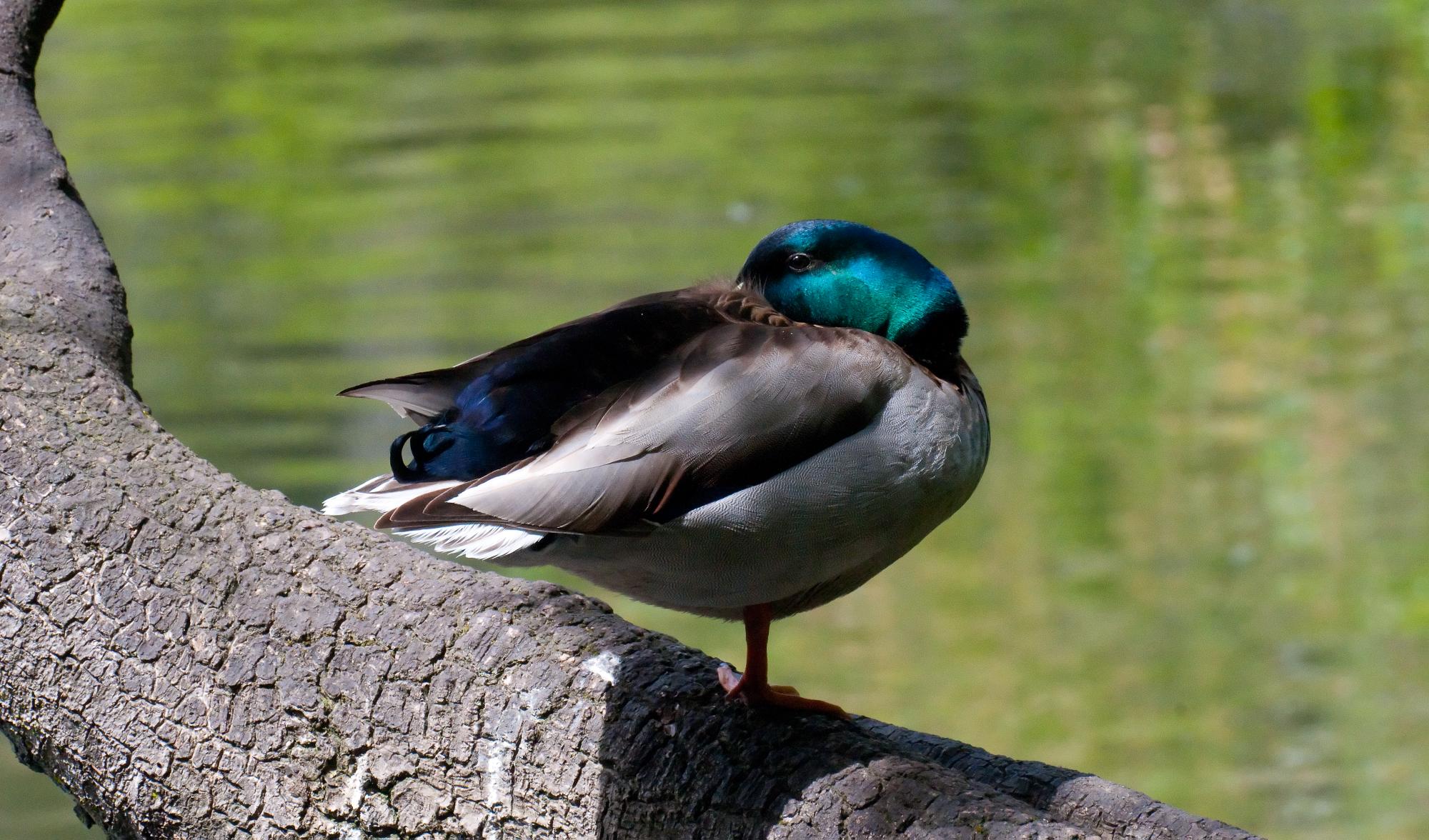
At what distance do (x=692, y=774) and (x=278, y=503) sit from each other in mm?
764

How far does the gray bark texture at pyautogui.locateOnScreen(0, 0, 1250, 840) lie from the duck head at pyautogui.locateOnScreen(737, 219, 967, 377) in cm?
49

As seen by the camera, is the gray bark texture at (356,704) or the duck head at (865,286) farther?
the duck head at (865,286)

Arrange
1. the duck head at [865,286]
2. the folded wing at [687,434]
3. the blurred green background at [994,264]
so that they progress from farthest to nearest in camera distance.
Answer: the blurred green background at [994,264], the duck head at [865,286], the folded wing at [687,434]

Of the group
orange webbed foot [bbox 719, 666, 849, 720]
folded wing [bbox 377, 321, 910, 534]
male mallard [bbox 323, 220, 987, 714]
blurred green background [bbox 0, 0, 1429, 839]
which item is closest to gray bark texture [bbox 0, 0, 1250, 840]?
orange webbed foot [bbox 719, 666, 849, 720]

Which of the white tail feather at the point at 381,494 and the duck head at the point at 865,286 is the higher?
the duck head at the point at 865,286

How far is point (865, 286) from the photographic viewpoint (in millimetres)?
2186

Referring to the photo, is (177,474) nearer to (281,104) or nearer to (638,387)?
(638,387)

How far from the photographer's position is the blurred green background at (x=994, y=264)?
6145mm

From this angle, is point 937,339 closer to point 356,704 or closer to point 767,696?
point 767,696

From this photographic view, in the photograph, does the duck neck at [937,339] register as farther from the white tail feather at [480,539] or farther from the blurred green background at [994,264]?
the blurred green background at [994,264]

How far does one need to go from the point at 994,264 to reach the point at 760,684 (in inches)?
313

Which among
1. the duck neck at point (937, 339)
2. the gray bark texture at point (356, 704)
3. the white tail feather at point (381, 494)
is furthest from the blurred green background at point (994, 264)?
the white tail feather at point (381, 494)

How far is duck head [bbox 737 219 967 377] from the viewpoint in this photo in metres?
2.18

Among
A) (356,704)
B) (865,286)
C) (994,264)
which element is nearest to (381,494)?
(356,704)
